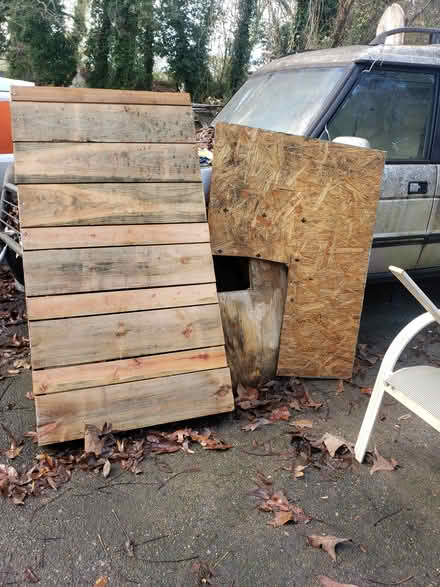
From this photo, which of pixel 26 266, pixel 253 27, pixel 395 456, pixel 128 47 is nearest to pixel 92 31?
pixel 128 47

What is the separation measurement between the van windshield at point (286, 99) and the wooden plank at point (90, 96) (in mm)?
905

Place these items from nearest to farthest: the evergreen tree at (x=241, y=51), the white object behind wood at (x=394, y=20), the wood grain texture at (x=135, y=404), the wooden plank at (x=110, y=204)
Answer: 1. the wood grain texture at (x=135, y=404)
2. the wooden plank at (x=110, y=204)
3. the white object behind wood at (x=394, y=20)
4. the evergreen tree at (x=241, y=51)

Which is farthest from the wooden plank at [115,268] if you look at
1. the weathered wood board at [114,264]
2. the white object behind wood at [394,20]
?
the white object behind wood at [394,20]

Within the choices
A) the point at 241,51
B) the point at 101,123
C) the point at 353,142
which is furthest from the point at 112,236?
the point at 241,51

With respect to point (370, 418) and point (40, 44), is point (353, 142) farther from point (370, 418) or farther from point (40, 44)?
point (40, 44)

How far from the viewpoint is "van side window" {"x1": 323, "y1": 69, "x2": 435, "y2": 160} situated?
3.89 meters

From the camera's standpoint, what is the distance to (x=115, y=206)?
311 cm

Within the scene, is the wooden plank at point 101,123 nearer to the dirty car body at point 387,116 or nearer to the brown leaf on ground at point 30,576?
the dirty car body at point 387,116

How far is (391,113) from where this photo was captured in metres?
4.09

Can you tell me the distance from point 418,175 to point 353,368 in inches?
63.9

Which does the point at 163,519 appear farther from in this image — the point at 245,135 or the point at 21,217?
the point at 245,135

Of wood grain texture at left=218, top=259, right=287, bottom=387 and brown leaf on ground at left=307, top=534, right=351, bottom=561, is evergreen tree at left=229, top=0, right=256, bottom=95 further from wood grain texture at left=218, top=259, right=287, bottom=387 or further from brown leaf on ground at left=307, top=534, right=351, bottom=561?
brown leaf on ground at left=307, top=534, right=351, bottom=561

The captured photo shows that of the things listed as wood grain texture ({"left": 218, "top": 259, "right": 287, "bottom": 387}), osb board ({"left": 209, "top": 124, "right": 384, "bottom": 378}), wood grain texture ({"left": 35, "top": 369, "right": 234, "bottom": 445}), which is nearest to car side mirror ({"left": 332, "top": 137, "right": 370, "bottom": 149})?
osb board ({"left": 209, "top": 124, "right": 384, "bottom": 378})

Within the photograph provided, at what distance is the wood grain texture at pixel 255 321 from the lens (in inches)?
133
